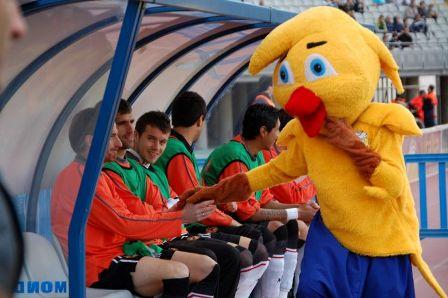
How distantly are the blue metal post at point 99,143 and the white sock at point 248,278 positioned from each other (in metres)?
1.40

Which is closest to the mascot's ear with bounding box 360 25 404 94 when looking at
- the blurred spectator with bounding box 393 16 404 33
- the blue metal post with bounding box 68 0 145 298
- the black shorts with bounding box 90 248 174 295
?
the blue metal post with bounding box 68 0 145 298

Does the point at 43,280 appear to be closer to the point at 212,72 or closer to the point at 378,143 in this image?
the point at 378,143

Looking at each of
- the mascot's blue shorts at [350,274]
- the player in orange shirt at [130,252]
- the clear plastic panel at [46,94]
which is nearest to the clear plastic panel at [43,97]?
the clear plastic panel at [46,94]

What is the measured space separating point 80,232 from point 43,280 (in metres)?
0.31

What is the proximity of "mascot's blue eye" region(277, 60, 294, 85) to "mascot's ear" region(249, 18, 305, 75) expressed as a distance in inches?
3.6

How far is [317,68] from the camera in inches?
179

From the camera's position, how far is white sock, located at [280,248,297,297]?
259 inches

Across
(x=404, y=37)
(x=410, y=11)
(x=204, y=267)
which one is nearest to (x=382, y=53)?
(x=204, y=267)

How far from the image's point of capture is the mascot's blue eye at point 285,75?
4.67m

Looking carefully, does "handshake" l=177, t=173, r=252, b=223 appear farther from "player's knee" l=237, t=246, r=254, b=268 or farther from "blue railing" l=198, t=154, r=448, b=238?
"blue railing" l=198, t=154, r=448, b=238

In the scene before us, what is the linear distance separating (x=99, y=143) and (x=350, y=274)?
1.35 m

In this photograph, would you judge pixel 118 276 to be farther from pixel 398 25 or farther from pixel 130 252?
pixel 398 25

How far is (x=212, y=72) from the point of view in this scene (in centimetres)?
765

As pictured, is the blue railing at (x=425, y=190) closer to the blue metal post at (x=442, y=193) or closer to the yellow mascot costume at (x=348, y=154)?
the blue metal post at (x=442, y=193)
